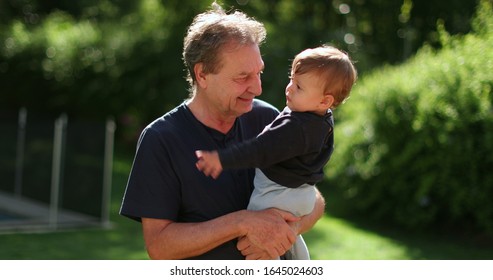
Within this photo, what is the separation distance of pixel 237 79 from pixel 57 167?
813 centimetres

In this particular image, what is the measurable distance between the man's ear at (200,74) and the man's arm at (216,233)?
54cm

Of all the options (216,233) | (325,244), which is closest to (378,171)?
(325,244)

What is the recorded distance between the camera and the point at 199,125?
314cm

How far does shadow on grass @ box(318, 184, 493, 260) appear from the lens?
888cm

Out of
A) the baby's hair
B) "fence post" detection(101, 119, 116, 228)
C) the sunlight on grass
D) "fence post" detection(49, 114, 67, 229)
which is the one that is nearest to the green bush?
the sunlight on grass

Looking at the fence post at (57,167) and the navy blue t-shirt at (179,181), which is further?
the fence post at (57,167)

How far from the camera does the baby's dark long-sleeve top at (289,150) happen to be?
292 cm

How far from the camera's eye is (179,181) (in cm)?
304

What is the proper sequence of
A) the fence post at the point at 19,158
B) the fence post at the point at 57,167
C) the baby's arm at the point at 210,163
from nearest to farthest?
the baby's arm at the point at 210,163
the fence post at the point at 57,167
the fence post at the point at 19,158

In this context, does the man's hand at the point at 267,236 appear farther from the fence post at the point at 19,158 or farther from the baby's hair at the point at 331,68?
the fence post at the point at 19,158

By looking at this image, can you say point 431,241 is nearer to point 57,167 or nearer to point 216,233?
point 57,167

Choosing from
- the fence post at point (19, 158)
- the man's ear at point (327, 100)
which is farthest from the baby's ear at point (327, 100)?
the fence post at point (19, 158)
